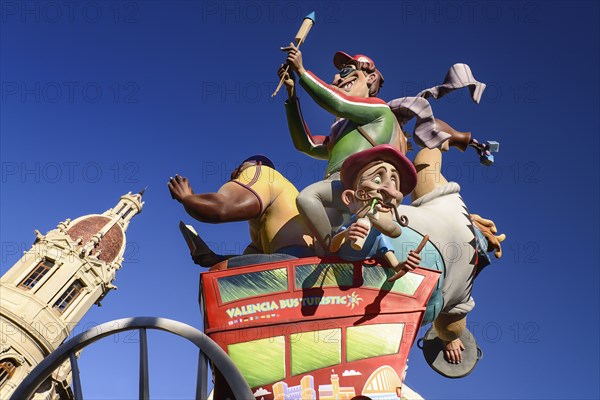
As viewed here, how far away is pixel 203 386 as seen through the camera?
3779mm

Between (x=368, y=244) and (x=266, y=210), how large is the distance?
111cm

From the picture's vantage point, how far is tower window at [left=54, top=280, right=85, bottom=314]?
30.9 meters

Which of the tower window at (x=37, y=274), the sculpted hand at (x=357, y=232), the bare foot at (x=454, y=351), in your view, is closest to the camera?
the sculpted hand at (x=357, y=232)

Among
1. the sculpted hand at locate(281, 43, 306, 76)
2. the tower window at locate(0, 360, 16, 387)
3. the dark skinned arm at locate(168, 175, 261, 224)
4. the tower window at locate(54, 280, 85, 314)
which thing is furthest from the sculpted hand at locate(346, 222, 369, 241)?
the tower window at locate(54, 280, 85, 314)

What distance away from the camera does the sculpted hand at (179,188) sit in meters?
6.11

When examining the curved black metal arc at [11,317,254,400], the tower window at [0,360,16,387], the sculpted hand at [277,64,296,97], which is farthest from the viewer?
the tower window at [0,360,16,387]

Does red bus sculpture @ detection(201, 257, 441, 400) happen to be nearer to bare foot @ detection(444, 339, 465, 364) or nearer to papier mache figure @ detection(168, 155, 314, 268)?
papier mache figure @ detection(168, 155, 314, 268)

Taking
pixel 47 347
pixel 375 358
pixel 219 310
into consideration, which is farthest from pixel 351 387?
pixel 47 347

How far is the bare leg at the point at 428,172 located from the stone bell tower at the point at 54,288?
23240mm

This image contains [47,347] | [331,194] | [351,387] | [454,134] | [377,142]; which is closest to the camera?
[351,387]

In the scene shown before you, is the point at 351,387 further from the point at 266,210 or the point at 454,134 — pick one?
the point at 454,134

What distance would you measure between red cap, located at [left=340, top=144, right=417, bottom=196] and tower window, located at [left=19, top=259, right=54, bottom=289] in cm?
2779

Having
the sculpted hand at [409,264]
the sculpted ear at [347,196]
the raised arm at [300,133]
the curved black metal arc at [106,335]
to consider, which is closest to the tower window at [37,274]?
the raised arm at [300,133]

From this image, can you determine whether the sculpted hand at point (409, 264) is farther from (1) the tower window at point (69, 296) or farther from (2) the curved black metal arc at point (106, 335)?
(1) the tower window at point (69, 296)
